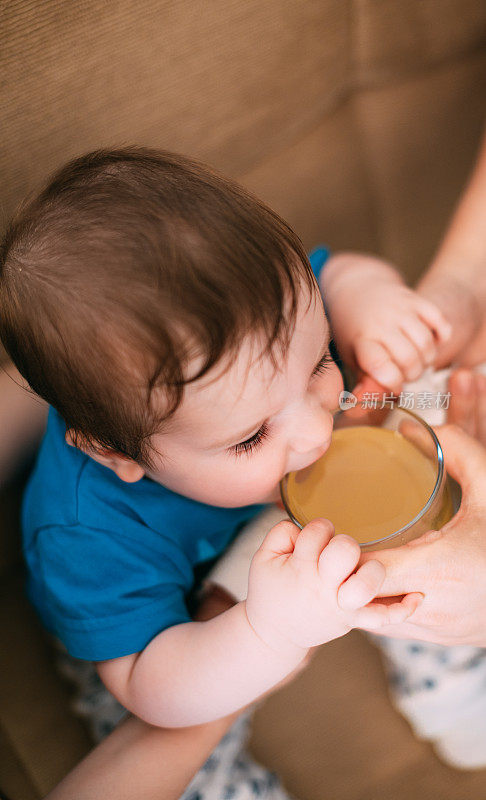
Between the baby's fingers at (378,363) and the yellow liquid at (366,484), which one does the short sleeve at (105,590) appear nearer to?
the yellow liquid at (366,484)

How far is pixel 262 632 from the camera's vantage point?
0.58 m

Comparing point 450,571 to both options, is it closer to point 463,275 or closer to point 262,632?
point 262,632

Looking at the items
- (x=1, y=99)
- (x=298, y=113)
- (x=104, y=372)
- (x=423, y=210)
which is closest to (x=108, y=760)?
(x=104, y=372)

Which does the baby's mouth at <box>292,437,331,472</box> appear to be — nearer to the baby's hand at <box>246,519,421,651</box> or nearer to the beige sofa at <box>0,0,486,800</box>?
the baby's hand at <box>246,519,421,651</box>

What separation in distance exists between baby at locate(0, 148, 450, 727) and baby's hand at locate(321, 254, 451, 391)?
32 mm

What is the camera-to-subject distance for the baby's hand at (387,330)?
0.75 meters

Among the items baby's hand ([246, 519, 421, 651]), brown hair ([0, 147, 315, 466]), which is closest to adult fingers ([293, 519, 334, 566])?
baby's hand ([246, 519, 421, 651])

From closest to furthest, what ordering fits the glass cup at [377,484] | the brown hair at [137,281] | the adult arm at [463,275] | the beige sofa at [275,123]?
the brown hair at [137,281], the glass cup at [377,484], the beige sofa at [275,123], the adult arm at [463,275]

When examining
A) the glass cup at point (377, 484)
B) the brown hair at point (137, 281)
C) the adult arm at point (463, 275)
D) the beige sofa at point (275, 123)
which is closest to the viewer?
the brown hair at point (137, 281)

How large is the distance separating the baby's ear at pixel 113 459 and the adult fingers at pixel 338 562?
19cm

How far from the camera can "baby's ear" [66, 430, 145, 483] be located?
1.98 ft

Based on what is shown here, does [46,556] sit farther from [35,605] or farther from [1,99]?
[1,99]

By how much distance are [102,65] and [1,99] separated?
115 millimetres

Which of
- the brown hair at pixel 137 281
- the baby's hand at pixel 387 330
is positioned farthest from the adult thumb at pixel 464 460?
the brown hair at pixel 137 281
